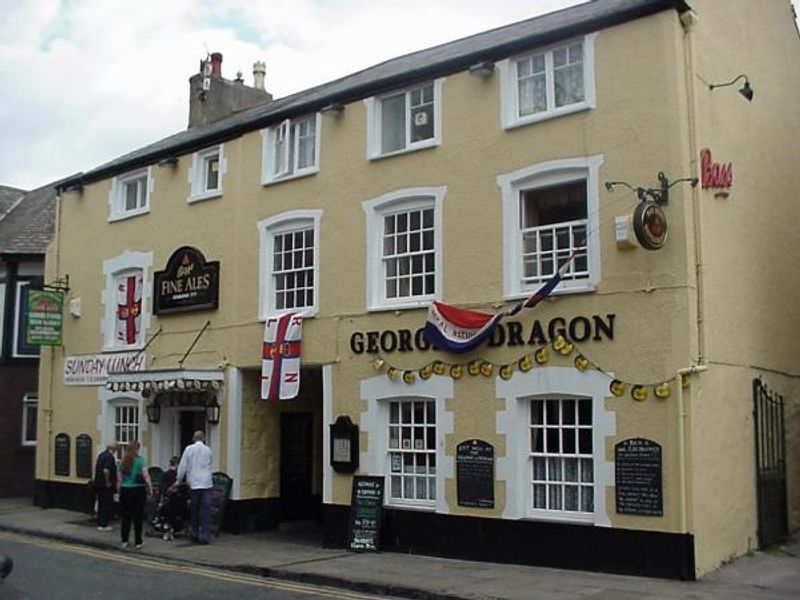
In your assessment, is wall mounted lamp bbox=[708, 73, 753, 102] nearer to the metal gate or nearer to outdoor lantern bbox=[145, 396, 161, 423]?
the metal gate

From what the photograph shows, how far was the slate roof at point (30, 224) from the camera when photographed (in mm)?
25578

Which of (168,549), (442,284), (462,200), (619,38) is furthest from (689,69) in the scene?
(168,549)

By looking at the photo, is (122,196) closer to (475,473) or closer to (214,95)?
(214,95)

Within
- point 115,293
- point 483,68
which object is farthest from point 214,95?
point 483,68

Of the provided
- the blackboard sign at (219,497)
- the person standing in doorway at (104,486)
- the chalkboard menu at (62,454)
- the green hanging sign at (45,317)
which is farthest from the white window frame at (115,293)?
the blackboard sign at (219,497)

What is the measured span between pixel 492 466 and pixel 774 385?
15.8ft

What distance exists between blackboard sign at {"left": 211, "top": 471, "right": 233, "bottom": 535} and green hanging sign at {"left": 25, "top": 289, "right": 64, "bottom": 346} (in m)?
6.45

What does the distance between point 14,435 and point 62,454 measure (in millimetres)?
4602

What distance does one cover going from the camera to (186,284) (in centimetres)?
1883

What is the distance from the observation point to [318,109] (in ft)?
55.1

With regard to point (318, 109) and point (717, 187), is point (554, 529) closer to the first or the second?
point (717, 187)

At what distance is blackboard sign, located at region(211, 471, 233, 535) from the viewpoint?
17.0 m

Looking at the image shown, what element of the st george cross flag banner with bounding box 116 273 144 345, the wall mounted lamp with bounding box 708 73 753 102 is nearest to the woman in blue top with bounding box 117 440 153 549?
the st george cross flag banner with bounding box 116 273 144 345

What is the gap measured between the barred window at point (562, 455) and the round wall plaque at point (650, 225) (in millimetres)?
2379
